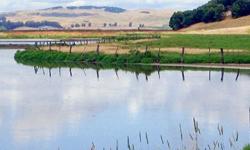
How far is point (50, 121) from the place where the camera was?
31.8m

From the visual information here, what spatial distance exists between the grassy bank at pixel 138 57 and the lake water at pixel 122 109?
15.5 feet

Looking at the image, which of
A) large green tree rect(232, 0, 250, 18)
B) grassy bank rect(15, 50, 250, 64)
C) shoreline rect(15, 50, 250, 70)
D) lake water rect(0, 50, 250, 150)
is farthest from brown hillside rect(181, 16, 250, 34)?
lake water rect(0, 50, 250, 150)

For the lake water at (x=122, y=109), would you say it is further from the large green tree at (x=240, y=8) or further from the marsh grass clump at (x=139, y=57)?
the large green tree at (x=240, y=8)

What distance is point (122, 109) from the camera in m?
35.1

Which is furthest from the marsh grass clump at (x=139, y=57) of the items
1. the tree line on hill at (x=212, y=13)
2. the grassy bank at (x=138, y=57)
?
the tree line on hill at (x=212, y=13)

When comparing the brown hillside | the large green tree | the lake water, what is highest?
the lake water

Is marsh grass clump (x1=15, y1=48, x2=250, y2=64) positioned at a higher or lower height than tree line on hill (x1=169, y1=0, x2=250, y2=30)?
higher

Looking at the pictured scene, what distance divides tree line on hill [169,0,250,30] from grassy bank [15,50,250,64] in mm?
69216

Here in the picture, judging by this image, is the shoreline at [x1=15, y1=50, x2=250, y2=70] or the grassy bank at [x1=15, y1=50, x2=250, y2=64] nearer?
the shoreline at [x1=15, y1=50, x2=250, y2=70]

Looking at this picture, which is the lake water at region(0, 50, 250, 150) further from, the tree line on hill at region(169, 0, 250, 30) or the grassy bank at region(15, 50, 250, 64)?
the tree line on hill at region(169, 0, 250, 30)

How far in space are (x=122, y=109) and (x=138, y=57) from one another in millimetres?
29942

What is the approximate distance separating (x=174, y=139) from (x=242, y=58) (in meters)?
36.5

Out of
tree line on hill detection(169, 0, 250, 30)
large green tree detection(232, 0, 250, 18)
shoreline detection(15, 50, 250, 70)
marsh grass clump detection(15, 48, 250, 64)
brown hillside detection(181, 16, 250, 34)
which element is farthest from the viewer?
tree line on hill detection(169, 0, 250, 30)

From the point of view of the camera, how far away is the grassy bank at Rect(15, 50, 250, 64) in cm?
6150
